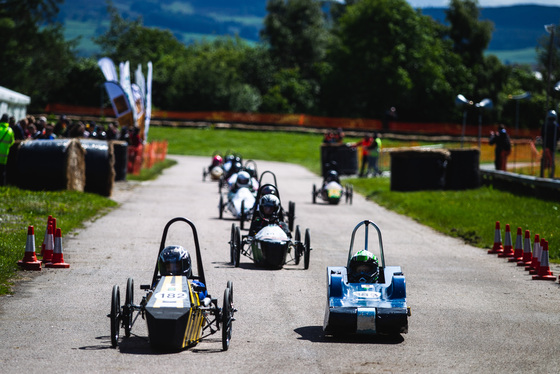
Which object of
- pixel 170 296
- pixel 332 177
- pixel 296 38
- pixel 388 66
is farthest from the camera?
pixel 296 38

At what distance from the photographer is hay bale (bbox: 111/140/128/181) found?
3108 centimetres

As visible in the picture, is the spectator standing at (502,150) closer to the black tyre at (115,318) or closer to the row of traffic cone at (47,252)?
the row of traffic cone at (47,252)

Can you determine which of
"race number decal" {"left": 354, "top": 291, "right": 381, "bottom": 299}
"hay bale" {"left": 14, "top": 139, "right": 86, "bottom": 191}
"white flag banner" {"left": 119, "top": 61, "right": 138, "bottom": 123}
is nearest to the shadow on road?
"race number decal" {"left": 354, "top": 291, "right": 381, "bottom": 299}

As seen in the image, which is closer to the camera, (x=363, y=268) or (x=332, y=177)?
(x=363, y=268)

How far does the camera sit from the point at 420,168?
96.6 feet

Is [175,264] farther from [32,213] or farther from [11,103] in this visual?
[11,103]

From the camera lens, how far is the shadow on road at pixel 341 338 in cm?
957

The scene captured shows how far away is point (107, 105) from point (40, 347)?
78487 millimetres

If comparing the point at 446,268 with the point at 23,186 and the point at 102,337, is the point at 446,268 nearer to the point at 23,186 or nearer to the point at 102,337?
the point at 102,337

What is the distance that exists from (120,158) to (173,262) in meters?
22.9

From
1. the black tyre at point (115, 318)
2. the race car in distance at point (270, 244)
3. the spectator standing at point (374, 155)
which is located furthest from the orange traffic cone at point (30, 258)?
the spectator standing at point (374, 155)

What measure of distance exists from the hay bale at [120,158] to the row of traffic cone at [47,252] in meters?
16.9

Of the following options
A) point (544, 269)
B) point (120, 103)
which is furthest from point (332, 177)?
point (544, 269)

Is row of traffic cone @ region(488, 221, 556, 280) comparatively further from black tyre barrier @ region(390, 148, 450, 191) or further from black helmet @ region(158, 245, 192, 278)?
black tyre barrier @ region(390, 148, 450, 191)
